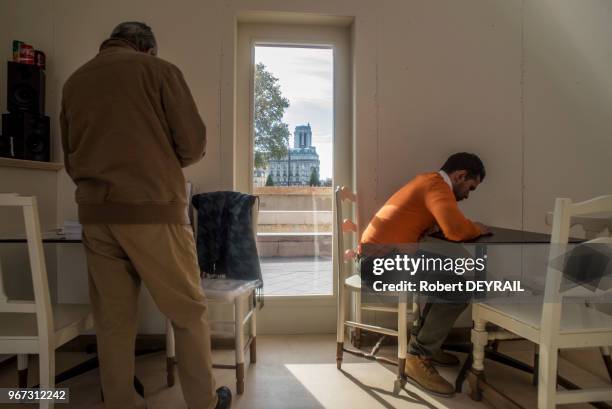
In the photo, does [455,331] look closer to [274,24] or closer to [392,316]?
[392,316]

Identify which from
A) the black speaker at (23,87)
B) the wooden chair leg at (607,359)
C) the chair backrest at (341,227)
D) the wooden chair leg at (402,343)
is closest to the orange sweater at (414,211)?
the chair backrest at (341,227)

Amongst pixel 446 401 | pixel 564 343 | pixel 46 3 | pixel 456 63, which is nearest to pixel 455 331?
pixel 446 401

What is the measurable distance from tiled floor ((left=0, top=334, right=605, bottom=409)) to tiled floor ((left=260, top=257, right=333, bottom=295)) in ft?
1.27

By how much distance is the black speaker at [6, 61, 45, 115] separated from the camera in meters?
2.13

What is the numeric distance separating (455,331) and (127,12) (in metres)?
2.95

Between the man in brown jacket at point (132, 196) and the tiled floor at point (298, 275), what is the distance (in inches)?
50.3

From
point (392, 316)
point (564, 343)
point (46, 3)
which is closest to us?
point (564, 343)

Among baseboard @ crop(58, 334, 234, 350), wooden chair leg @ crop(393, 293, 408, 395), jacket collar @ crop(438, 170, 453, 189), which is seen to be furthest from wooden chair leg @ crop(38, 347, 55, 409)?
jacket collar @ crop(438, 170, 453, 189)

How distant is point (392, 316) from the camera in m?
2.60

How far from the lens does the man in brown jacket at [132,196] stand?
50.5 inches

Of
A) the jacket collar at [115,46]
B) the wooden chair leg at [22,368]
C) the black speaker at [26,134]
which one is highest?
the jacket collar at [115,46]

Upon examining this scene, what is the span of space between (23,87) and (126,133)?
1.38 meters

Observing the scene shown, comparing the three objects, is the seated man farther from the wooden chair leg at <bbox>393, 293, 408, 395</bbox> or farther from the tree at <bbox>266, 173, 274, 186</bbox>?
the tree at <bbox>266, 173, 274, 186</bbox>

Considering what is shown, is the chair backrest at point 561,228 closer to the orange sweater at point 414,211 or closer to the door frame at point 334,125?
the orange sweater at point 414,211
